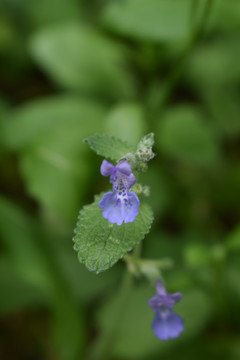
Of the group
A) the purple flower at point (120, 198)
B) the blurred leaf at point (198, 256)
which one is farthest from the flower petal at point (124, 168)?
the blurred leaf at point (198, 256)

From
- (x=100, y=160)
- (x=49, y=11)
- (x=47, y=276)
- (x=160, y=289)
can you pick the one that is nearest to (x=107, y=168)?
(x=160, y=289)

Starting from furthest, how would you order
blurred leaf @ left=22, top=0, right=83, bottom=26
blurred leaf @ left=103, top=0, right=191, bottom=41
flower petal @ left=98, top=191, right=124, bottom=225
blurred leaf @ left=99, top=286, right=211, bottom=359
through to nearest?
blurred leaf @ left=22, top=0, right=83, bottom=26, blurred leaf @ left=103, top=0, right=191, bottom=41, blurred leaf @ left=99, top=286, right=211, bottom=359, flower petal @ left=98, top=191, right=124, bottom=225

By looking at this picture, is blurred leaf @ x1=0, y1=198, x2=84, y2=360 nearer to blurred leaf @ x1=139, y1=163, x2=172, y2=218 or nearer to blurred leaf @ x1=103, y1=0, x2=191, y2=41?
blurred leaf @ x1=139, y1=163, x2=172, y2=218

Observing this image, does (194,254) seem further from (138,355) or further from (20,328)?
(20,328)

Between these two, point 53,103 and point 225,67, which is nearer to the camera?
point 53,103

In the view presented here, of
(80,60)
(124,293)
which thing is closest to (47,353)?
(124,293)

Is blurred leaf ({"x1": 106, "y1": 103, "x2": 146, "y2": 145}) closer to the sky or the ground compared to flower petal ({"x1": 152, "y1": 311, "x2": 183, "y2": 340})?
closer to the sky

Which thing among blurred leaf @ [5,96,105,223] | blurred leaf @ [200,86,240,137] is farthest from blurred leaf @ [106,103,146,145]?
blurred leaf @ [200,86,240,137]
